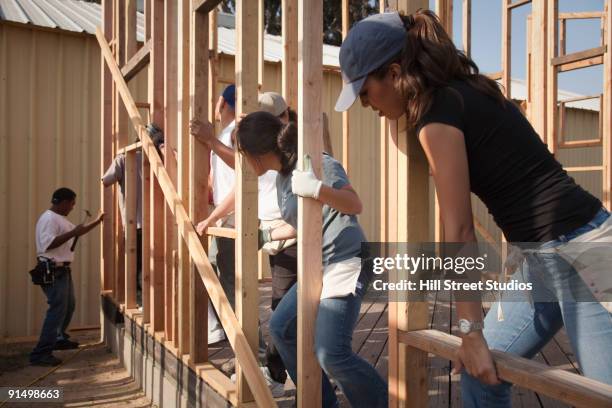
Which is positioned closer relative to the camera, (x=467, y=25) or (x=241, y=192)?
(x=241, y=192)

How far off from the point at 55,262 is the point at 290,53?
3.18m

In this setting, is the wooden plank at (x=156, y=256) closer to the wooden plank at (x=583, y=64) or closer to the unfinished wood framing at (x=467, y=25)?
the unfinished wood framing at (x=467, y=25)

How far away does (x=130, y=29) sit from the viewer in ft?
17.2

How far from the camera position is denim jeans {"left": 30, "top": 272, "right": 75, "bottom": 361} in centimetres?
569

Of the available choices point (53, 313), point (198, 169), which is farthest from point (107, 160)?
point (198, 169)

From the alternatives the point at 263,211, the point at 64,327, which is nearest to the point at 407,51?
the point at 263,211

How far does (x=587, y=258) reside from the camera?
61.6 inches

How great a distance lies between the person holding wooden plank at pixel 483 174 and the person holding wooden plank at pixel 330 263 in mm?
652

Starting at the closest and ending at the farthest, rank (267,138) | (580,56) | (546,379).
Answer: (546,379) < (267,138) < (580,56)

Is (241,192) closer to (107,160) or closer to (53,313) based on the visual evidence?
(107,160)

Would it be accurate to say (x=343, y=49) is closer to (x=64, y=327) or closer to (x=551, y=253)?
(x=551, y=253)

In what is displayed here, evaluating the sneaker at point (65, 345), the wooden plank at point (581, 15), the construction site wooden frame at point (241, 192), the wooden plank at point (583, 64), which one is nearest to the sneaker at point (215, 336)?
the construction site wooden frame at point (241, 192)

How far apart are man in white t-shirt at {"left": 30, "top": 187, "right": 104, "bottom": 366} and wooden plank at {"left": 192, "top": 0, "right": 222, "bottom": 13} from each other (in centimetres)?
308

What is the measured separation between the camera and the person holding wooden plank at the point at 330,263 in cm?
229
